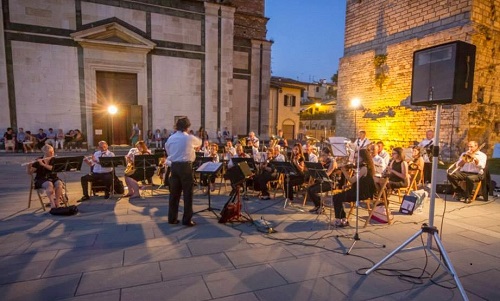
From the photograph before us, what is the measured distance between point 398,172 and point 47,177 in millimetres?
7881

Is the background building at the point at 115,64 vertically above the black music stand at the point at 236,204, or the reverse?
the background building at the point at 115,64

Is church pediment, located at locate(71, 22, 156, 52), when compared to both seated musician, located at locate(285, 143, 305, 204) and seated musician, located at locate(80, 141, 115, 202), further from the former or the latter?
seated musician, located at locate(285, 143, 305, 204)

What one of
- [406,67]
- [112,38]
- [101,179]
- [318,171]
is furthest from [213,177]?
[112,38]

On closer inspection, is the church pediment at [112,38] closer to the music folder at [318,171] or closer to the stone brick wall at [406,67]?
the stone brick wall at [406,67]

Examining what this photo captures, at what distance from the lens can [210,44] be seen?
18234 millimetres

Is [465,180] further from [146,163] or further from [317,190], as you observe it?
[146,163]

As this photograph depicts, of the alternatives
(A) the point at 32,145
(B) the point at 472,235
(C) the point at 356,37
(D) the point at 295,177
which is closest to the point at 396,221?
(B) the point at 472,235

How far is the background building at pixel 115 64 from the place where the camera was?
48.0ft

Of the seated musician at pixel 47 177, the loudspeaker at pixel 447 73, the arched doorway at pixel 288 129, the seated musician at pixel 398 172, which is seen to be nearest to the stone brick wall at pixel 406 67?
the seated musician at pixel 398 172

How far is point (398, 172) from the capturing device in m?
6.73

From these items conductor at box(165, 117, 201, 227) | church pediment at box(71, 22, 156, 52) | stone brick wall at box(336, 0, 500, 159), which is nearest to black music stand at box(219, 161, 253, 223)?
conductor at box(165, 117, 201, 227)

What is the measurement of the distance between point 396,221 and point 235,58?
739 inches

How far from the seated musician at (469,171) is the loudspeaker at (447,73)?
189 inches

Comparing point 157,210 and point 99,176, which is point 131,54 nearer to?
point 99,176
